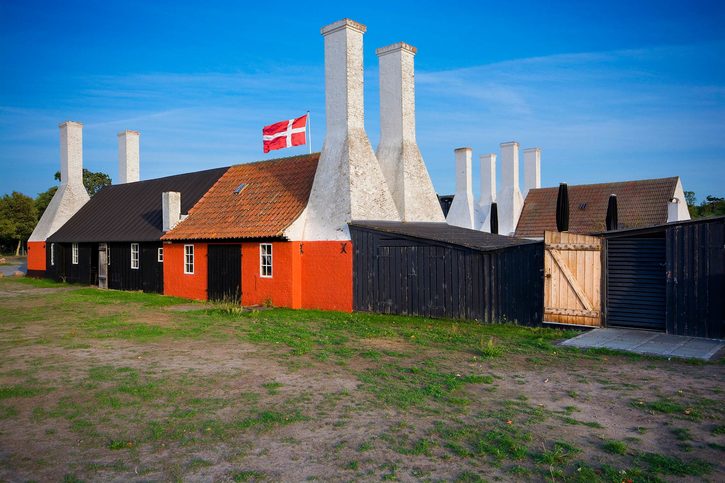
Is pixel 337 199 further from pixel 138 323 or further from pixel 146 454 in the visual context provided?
pixel 146 454

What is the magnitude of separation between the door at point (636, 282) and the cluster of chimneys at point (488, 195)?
21.5 m

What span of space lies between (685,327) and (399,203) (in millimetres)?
10987

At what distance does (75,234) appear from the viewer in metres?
30.4

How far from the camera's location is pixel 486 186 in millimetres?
36562

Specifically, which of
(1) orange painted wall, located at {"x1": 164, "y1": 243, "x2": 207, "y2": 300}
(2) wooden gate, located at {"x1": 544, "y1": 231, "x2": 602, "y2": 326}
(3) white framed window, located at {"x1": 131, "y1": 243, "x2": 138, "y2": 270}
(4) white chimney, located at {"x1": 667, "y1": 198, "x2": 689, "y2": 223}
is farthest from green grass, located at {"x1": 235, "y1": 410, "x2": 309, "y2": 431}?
(4) white chimney, located at {"x1": 667, "y1": 198, "x2": 689, "y2": 223}

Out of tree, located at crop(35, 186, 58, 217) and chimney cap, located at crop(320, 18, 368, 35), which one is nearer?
chimney cap, located at crop(320, 18, 368, 35)

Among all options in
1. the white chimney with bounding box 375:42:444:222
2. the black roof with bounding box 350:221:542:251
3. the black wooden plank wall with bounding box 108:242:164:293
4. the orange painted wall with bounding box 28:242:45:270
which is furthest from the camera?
the orange painted wall with bounding box 28:242:45:270

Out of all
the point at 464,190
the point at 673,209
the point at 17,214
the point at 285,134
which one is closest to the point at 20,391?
the point at 285,134

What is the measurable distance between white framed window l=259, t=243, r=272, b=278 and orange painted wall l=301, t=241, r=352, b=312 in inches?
57.0

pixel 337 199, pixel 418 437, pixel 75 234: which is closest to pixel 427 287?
pixel 337 199

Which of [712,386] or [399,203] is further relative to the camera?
[399,203]

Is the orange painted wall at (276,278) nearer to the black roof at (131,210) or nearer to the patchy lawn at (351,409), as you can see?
the patchy lawn at (351,409)

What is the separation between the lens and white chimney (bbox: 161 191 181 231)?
2394 centimetres

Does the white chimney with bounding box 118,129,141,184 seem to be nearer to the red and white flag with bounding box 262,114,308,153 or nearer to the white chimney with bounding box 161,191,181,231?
the white chimney with bounding box 161,191,181,231
